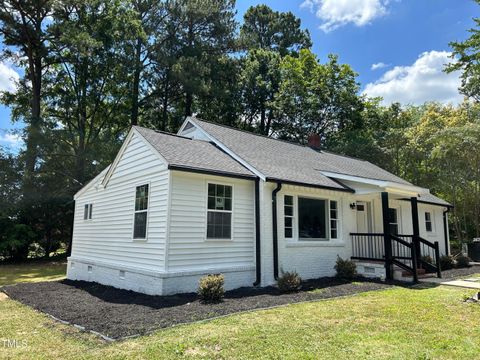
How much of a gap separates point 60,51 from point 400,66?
26074 millimetres

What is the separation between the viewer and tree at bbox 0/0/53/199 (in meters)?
23.1

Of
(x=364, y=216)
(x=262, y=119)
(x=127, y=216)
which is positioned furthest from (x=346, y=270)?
(x=262, y=119)

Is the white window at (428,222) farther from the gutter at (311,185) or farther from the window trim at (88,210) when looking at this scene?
the window trim at (88,210)

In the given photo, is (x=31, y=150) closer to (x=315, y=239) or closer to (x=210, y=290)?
(x=315, y=239)

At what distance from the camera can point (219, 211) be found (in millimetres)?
9609

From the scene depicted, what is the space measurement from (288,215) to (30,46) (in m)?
24.6

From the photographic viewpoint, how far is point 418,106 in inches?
1570

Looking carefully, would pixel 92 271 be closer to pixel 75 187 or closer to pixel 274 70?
pixel 75 187

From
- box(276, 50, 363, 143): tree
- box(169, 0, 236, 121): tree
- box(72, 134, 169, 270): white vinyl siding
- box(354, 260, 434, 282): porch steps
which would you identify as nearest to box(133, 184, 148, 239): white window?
box(72, 134, 169, 270): white vinyl siding

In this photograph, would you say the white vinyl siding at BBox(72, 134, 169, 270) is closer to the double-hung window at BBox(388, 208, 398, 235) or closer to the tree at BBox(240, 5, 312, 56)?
the double-hung window at BBox(388, 208, 398, 235)

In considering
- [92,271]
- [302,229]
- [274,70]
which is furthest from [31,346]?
[274,70]

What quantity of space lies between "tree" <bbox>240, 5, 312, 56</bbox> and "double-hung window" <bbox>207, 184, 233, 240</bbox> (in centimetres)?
3298

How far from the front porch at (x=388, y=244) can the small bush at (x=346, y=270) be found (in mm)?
806

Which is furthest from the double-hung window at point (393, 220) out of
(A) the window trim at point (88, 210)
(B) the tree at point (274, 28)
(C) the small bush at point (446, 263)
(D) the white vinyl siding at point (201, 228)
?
(B) the tree at point (274, 28)
